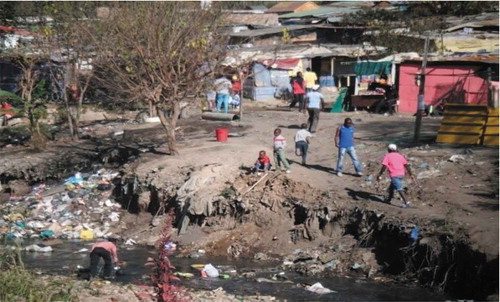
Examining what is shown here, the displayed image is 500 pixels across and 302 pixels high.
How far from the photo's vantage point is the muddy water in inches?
485

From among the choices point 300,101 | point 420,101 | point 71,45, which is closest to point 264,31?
point 300,101

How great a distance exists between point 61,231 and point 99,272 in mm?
4410

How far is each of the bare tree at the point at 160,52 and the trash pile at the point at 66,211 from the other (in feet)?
6.80

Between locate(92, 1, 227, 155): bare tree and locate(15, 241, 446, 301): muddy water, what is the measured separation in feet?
13.1

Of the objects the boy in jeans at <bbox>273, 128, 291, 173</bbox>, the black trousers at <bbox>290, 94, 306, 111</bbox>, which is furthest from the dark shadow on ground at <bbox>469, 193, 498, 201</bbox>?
the black trousers at <bbox>290, 94, 306, 111</bbox>

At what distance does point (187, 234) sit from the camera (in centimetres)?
1639

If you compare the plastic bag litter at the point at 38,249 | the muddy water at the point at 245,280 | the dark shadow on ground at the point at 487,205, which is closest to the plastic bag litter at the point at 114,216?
the muddy water at the point at 245,280

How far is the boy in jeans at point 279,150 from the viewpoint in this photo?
1634 cm

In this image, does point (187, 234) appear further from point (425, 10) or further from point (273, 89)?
point (425, 10)

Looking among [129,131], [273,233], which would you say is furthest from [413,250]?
[129,131]

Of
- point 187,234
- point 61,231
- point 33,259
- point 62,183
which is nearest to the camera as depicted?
point 33,259

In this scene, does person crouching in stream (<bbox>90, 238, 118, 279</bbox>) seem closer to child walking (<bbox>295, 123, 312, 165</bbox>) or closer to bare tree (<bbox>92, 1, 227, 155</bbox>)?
child walking (<bbox>295, 123, 312, 165</bbox>)

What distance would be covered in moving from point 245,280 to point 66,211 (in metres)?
6.37

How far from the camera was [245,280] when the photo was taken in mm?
13641
